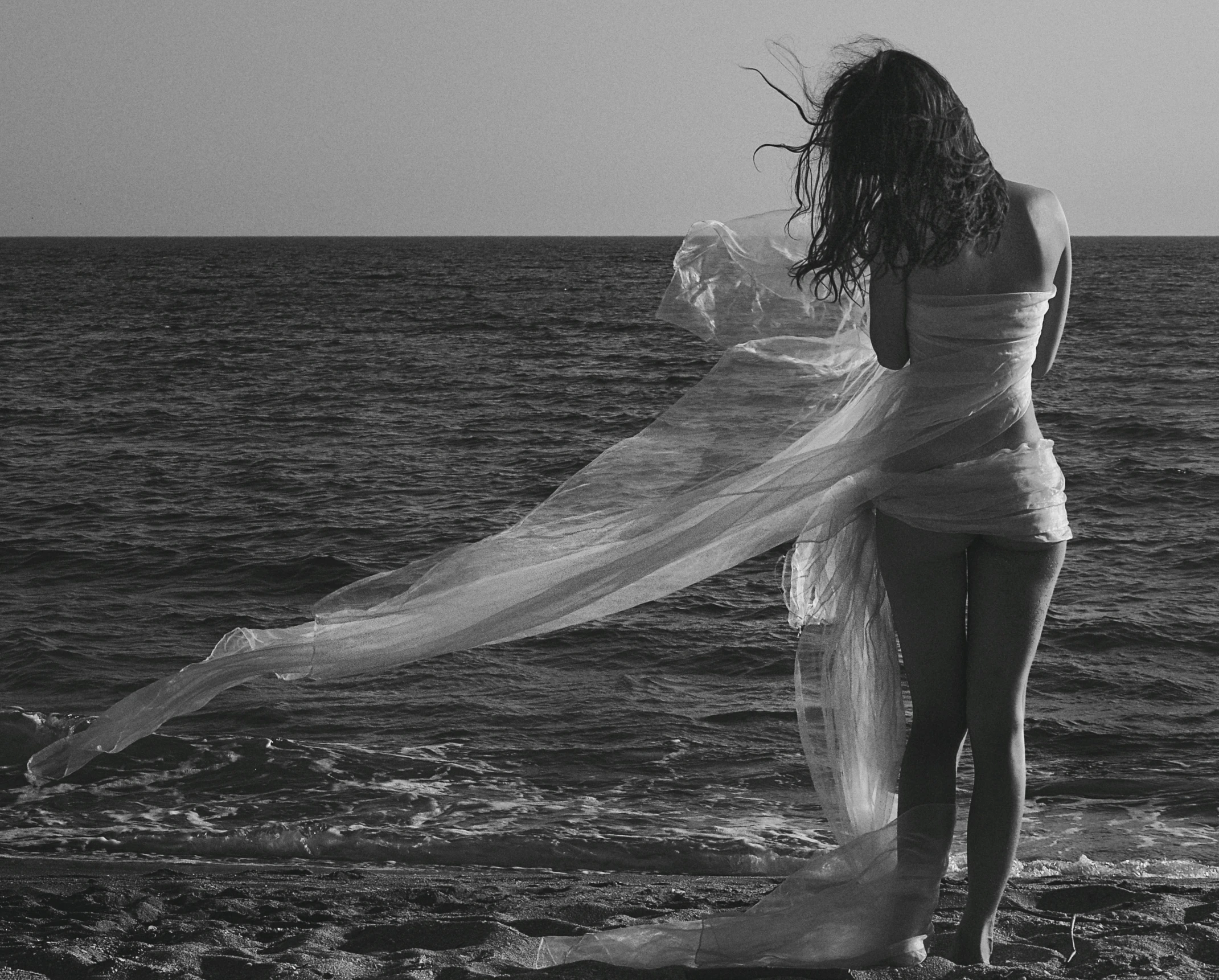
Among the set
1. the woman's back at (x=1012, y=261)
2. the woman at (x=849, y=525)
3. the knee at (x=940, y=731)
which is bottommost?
the knee at (x=940, y=731)

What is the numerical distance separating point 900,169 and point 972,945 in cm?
174

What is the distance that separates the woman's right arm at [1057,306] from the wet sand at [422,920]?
1.37 meters

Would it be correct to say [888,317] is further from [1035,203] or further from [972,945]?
[972,945]

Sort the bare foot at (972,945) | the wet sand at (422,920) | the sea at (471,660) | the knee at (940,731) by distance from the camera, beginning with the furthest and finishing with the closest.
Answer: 1. the sea at (471,660)
2. the wet sand at (422,920)
3. the bare foot at (972,945)
4. the knee at (940,731)

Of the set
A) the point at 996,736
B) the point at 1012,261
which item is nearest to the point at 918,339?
the point at 1012,261

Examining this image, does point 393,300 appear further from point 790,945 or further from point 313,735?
point 790,945

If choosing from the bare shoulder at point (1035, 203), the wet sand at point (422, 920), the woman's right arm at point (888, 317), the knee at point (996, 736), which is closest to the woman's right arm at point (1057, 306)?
the bare shoulder at point (1035, 203)

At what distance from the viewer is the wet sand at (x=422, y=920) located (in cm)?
307

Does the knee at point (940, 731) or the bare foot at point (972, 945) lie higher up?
the knee at point (940, 731)

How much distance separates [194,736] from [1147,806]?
4.20 m

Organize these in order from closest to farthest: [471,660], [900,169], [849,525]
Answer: [900,169] < [849,525] < [471,660]

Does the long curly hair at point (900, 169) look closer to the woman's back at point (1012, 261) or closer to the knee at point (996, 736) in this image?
the woman's back at point (1012, 261)

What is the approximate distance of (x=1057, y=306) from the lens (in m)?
2.60

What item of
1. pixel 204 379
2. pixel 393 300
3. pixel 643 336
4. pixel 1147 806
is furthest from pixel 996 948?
pixel 393 300
